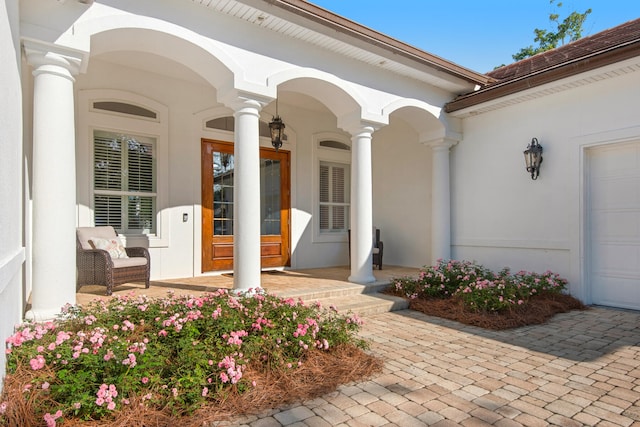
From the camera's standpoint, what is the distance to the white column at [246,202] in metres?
4.88

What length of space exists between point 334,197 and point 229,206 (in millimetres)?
2450

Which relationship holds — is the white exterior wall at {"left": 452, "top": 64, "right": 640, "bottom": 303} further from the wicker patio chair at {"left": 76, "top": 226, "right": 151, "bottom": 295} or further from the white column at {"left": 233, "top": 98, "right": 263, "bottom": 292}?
the wicker patio chair at {"left": 76, "top": 226, "right": 151, "bottom": 295}

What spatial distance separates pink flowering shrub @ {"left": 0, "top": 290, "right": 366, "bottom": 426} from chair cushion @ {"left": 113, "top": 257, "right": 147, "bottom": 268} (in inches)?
71.6

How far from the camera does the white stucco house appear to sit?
375 cm

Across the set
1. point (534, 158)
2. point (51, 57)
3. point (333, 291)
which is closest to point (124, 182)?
point (51, 57)

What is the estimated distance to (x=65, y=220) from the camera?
3.66 meters

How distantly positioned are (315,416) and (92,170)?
5.12m

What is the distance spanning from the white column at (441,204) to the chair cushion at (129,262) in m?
4.76

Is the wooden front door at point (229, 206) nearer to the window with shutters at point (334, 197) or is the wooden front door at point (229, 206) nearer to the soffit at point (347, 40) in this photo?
the window with shutters at point (334, 197)

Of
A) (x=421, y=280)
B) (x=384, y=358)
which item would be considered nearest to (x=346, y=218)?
(x=421, y=280)

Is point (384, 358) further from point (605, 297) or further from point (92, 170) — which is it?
point (92, 170)

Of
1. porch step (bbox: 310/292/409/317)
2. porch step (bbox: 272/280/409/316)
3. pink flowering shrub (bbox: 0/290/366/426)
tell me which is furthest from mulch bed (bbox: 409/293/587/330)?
pink flowering shrub (bbox: 0/290/366/426)

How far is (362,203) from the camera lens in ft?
20.0

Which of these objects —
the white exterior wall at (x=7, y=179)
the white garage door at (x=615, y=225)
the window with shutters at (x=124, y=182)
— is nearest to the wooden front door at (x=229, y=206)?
the window with shutters at (x=124, y=182)
